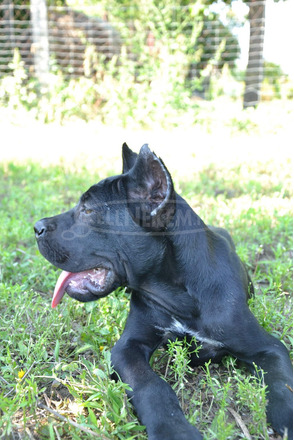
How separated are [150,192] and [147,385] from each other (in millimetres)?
908

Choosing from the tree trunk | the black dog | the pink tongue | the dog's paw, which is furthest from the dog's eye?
the tree trunk

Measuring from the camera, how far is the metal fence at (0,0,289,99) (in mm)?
9055

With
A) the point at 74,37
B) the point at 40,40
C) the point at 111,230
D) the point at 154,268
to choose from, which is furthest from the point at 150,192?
the point at 74,37

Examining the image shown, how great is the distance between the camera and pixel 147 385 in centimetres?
211

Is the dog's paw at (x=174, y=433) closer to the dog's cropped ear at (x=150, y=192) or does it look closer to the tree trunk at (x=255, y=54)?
the dog's cropped ear at (x=150, y=192)

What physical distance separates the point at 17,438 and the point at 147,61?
28.2ft

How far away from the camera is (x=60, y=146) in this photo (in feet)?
23.5

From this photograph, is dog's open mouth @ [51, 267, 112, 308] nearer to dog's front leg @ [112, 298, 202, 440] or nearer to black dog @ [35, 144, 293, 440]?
black dog @ [35, 144, 293, 440]

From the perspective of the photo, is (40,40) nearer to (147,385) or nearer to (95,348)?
(95,348)

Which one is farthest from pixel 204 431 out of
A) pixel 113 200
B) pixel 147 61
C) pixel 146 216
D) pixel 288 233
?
pixel 147 61

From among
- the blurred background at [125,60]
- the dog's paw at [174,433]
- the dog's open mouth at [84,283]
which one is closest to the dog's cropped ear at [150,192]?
the dog's open mouth at [84,283]

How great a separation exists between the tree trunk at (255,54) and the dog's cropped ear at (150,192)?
25.7 ft

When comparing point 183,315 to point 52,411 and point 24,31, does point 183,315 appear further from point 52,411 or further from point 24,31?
point 24,31

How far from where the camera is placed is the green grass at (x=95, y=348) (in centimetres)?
200
